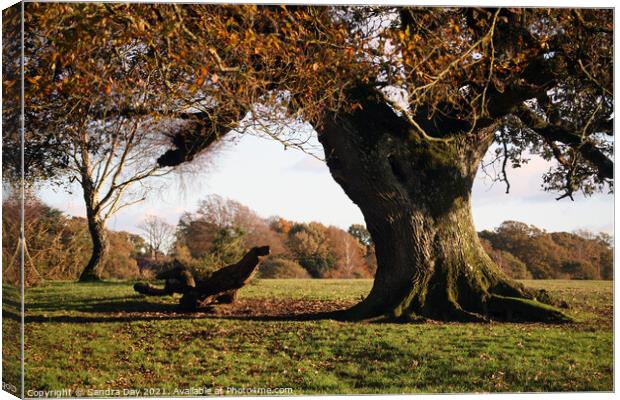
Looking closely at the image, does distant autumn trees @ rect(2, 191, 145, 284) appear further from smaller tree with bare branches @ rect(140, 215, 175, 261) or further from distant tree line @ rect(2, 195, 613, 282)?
smaller tree with bare branches @ rect(140, 215, 175, 261)

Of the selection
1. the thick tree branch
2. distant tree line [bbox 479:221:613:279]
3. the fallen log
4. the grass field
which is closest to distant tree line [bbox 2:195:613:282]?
distant tree line [bbox 479:221:613:279]

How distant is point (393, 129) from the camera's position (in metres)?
10.6

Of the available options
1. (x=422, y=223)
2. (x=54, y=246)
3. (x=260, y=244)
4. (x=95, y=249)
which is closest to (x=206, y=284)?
(x=260, y=244)

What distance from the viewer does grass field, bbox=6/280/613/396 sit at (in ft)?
25.9

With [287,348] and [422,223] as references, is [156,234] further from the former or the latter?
[422,223]

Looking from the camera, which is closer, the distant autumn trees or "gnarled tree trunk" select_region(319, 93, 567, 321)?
the distant autumn trees

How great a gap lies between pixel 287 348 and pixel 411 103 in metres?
3.48

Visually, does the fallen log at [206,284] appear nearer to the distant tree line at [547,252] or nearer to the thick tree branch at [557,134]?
the distant tree line at [547,252]

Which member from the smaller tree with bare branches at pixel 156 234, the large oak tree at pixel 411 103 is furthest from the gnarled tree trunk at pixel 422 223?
the smaller tree with bare branches at pixel 156 234

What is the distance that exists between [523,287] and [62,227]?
6.44 m

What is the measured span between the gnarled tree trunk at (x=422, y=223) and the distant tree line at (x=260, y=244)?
0.94 ft

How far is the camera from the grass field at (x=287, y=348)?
791 centimetres

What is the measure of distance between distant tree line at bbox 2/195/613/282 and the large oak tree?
0.43m

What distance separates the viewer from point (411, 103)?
371 inches
